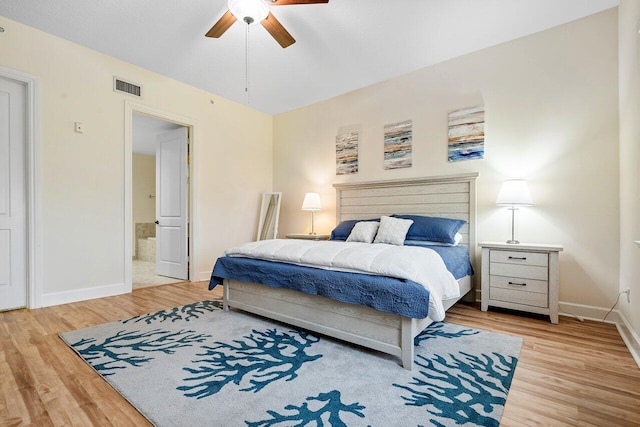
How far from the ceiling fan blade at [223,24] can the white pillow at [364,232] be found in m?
2.27

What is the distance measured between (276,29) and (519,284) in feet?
10.0

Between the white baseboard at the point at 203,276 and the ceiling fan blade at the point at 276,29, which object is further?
the white baseboard at the point at 203,276

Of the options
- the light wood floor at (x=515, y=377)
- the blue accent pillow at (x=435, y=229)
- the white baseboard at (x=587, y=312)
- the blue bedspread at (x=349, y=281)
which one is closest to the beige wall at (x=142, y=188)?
the light wood floor at (x=515, y=377)

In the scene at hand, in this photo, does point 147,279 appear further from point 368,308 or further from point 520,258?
point 520,258

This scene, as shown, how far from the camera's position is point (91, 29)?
9.71 feet

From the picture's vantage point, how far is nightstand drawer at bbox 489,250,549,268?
264 cm

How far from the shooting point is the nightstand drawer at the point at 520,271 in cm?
264

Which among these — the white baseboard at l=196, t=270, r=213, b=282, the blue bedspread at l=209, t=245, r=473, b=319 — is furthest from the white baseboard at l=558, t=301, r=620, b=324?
the white baseboard at l=196, t=270, r=213, b=282

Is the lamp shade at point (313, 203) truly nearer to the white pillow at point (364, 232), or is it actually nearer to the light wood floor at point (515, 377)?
the white pillow at point (364, 232)

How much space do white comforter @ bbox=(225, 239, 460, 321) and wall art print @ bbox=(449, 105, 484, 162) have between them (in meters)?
1.63

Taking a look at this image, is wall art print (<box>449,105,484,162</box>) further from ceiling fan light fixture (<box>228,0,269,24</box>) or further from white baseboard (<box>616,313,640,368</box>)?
ceiling fan light fixture (<box>228,0,269,24</box>)

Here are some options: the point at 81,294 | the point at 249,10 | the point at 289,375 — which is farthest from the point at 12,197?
the point at 289,375

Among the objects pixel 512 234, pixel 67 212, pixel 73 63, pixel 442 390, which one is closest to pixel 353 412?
pixel 442 390

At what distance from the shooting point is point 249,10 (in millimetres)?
2217
